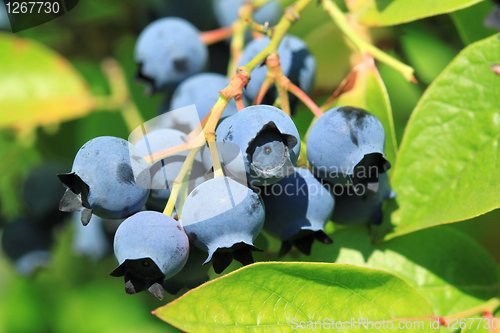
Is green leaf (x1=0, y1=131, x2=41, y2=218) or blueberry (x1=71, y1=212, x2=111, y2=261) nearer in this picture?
blueberry (x1=71, y1=212, x2=111, y2=261)

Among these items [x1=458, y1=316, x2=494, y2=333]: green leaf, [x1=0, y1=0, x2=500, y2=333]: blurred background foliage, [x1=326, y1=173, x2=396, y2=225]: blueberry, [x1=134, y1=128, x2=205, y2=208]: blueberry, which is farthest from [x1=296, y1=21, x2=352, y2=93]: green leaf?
[x1=458, y1=316, x2=494, y2=333]: green leaf

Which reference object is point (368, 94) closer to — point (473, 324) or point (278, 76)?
point (278, 76)

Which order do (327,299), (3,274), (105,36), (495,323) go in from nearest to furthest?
(327,299) → (495,323) → (105,36) → (3,274)

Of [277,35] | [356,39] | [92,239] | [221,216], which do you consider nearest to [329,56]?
[356,39]

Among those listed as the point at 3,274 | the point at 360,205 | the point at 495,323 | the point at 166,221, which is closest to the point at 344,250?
the point at 360,205

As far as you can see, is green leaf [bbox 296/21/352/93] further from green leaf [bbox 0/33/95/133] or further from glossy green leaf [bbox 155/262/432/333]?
green leaf [bbox 0/33/95/133]

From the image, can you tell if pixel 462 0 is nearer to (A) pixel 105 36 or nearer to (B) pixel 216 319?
(B) pixel 216 319
